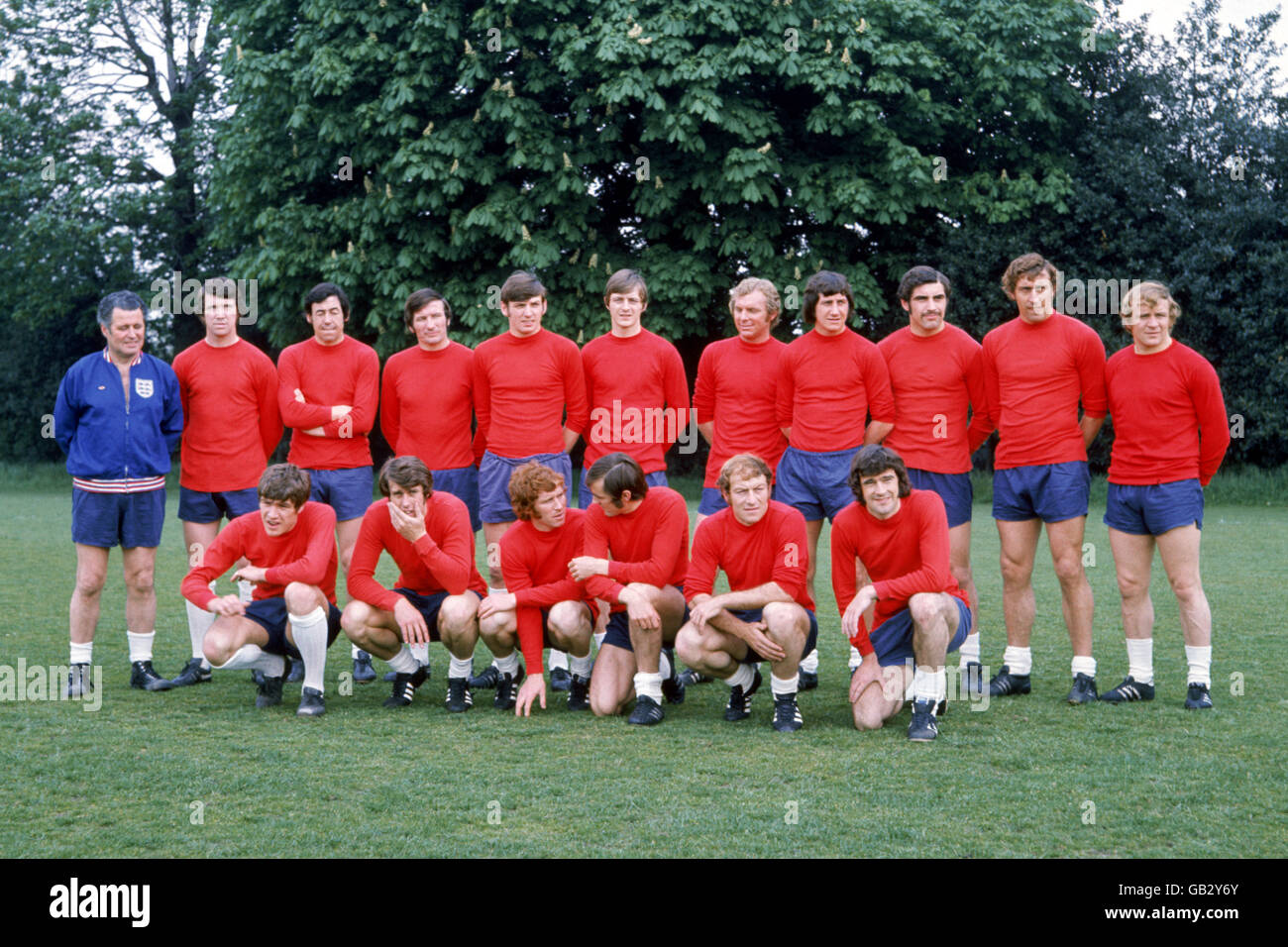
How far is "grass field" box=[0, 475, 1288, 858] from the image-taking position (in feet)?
13.3

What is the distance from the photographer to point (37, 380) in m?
32.9

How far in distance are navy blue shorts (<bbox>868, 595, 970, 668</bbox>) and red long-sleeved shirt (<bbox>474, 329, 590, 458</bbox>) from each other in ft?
6.86

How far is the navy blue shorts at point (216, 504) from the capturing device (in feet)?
22.7

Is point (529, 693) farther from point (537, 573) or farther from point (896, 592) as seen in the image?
point (896, 592)

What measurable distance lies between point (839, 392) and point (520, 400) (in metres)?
1.67

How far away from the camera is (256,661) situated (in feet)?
20.4

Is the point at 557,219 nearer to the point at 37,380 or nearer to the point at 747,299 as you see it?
the point at 747,299

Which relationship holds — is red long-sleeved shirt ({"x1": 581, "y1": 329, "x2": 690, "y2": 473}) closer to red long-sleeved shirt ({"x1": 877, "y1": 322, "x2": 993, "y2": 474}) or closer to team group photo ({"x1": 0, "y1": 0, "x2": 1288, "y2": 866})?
team group photo ({"x1": 0, "y1": 0, "x2": 1288, "y2": 866})

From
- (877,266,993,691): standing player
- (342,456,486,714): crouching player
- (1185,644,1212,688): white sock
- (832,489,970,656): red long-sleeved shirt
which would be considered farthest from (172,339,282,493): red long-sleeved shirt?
(1185,644,1212,688): white sock

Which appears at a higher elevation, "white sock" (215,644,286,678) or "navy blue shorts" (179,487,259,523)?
"navy blue shorts" (179,487,259,523)

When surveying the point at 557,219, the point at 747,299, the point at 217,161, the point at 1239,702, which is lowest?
the point at 1239,702

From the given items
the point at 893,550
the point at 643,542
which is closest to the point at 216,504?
the point at 643,542

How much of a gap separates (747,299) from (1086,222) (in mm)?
16596

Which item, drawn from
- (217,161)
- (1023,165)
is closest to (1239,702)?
(1023,165)
